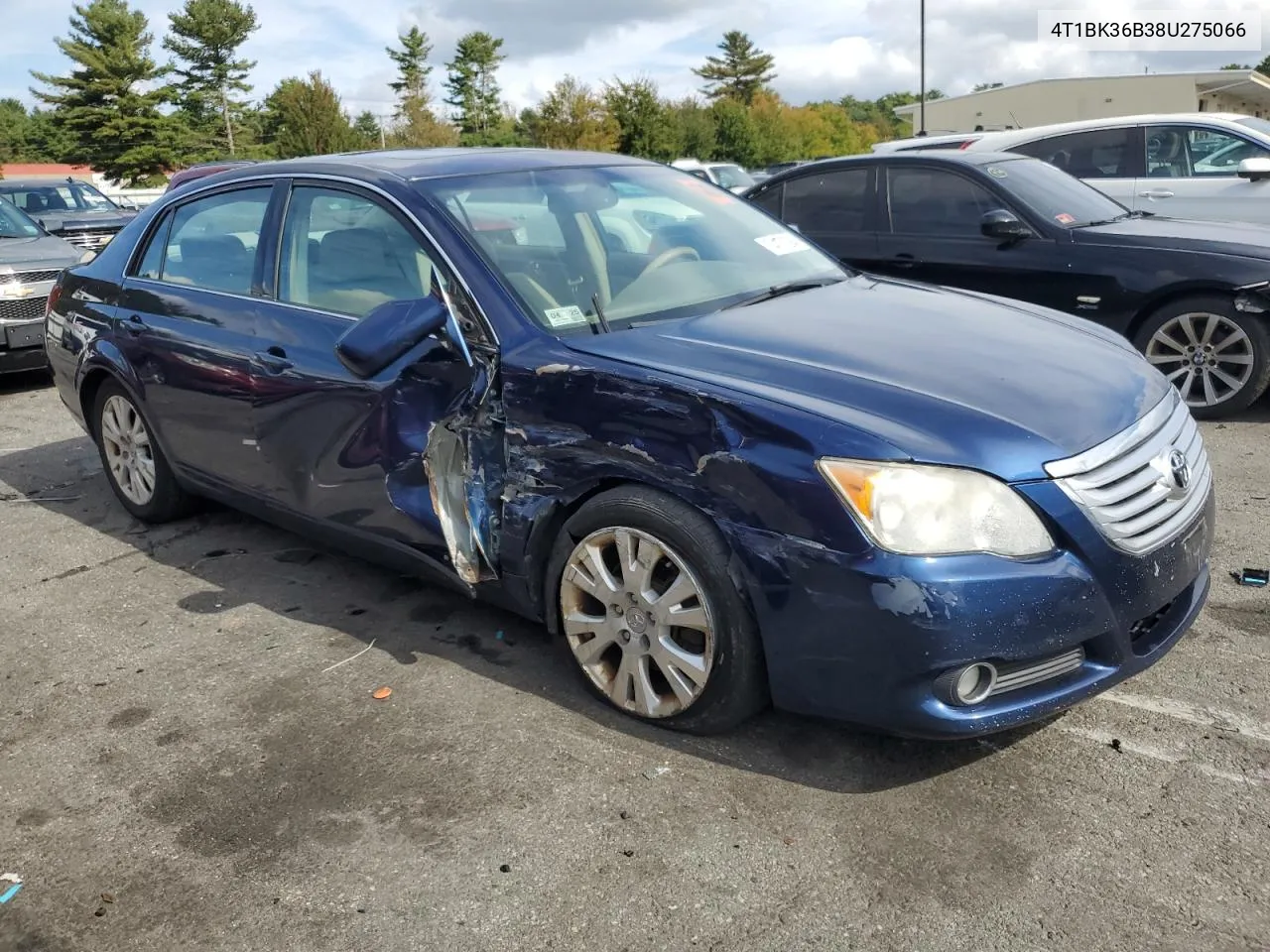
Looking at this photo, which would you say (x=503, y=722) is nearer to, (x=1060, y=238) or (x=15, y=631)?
(x=15, y=631)

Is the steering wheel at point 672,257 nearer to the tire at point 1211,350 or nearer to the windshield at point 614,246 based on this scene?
the windshield at point 614,246

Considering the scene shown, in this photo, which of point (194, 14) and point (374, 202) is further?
point (194, 14)

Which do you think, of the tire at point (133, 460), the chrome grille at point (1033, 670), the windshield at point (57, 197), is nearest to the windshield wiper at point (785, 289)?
the chrome grille at point (1033, 670)

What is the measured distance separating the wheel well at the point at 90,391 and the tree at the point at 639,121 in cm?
4372

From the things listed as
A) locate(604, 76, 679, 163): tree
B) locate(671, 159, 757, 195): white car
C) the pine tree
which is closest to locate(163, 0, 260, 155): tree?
the pine tree

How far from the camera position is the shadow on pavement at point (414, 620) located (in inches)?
121

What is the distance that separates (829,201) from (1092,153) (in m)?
3.25

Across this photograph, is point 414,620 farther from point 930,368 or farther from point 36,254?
point 36,254

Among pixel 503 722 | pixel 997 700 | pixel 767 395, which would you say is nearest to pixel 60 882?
pixel 503 722

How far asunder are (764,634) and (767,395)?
0.61 m

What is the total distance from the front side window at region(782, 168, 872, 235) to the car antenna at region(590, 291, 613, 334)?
4342mm

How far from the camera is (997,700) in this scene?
9.05 feet

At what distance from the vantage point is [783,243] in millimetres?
4371

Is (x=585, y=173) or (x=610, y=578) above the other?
(x=585, y=173)
